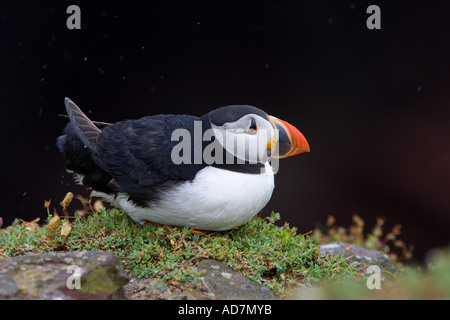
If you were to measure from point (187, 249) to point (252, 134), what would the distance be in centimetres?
67

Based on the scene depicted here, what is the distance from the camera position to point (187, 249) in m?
2.63

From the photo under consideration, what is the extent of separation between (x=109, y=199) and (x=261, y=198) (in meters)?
0.90

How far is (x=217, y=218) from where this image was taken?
8.69 feet

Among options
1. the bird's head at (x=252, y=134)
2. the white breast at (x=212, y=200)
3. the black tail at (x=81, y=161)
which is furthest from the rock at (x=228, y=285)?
the black tail at (x=81, y=161)

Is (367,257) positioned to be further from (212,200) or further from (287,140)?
(212,200)

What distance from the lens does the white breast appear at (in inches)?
102

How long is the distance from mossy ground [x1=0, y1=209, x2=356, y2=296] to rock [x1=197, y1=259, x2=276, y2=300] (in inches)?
1.7

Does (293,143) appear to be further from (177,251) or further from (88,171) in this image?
(88,171)

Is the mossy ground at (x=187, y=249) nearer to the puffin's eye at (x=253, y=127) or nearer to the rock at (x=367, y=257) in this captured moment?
the rock at (x=367, y=257)

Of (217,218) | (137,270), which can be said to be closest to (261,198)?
(217,218)

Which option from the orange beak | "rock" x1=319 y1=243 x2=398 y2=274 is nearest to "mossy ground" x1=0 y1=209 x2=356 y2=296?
"rock" x1=319 y1=243 x2=398 y2=274

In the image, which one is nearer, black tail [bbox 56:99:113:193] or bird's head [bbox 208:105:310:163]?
bird's head [bbox 208:105:310:163]

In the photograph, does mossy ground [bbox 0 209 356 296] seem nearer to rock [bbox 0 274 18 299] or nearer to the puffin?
the puffin

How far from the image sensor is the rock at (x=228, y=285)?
2.36 metres
